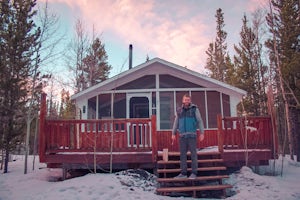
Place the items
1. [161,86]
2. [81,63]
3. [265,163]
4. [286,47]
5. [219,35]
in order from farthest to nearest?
1. [219,35]
2. [81,63]
3. [286,47]
4. [161,86]
5. [265,163]

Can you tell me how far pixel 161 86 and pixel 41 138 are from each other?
17.7 ft

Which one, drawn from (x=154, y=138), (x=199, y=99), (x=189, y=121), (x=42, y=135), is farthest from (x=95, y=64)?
(x=189, y=121)

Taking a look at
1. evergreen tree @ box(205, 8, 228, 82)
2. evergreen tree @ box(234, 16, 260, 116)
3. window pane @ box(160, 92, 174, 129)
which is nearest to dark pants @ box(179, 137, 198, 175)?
window pane @ box(160, 92, 174, 129)

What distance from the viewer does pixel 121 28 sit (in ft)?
43.9

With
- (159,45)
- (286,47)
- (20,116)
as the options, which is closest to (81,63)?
(159,45)

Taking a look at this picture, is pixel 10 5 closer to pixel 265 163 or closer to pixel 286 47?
pixel 265 163

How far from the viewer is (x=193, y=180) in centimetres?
603

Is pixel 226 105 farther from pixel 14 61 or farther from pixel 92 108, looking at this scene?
pixel 14 61

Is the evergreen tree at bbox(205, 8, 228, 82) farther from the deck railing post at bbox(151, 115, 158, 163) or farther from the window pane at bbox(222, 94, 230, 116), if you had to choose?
the deck railing post at bbox(151, 115, 158, 163)

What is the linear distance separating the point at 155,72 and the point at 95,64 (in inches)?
589

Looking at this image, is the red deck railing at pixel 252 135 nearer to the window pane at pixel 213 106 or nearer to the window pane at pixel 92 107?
the window pane at pixel 213 106

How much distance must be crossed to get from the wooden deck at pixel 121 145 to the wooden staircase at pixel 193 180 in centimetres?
31

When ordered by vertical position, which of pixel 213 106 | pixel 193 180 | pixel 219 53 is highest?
pixel 219 53

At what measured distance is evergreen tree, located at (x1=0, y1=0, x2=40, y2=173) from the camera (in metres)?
10.8
